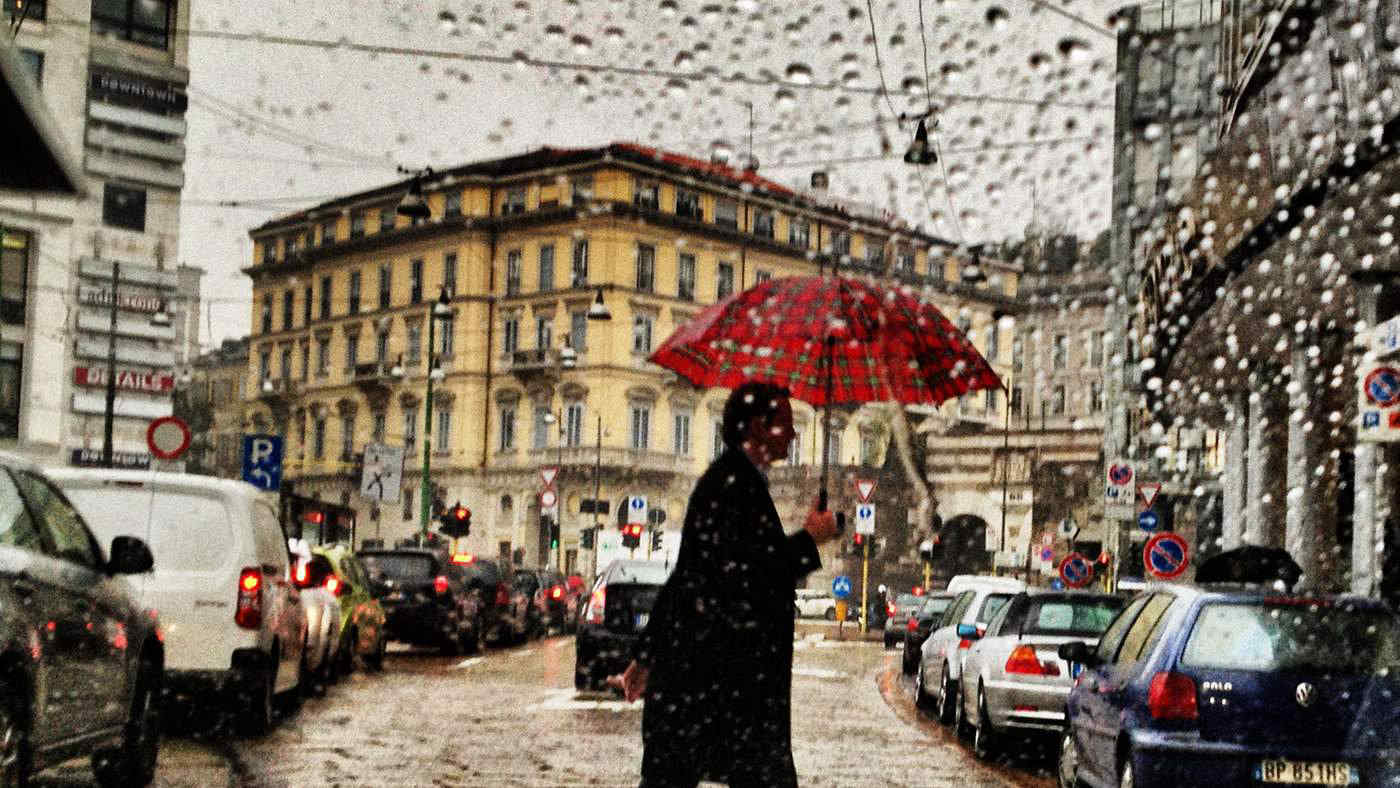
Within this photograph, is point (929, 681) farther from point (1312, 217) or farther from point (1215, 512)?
point (1215, 512)

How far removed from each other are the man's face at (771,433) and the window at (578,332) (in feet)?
202

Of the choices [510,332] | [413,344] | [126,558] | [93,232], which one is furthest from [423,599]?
[413,344]

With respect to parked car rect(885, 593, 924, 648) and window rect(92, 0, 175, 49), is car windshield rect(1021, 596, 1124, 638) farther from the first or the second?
window rect(92, 0, 175, 49)

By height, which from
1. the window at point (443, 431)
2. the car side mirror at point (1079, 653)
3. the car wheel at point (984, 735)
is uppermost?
the window at point (443, 431)

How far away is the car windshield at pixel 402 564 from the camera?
987 inches

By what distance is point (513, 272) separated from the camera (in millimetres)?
68312

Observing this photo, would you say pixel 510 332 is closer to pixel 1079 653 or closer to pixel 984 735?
pixel 984 735

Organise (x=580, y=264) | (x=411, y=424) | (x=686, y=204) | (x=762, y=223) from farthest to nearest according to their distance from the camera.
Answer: (x=411, y=424) → (x=580, y=264) → (x=686, y=204) → (x=762, y=223)

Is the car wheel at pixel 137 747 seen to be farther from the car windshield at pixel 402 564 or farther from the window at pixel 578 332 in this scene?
the window at pixel 578 332

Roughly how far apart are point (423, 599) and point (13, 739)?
711 inches

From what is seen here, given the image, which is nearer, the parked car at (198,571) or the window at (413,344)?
the parked car at (198,571)

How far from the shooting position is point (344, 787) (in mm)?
9695

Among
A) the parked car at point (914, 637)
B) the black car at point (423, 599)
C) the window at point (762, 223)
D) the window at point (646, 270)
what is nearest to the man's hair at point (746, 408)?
the parked car at point (914, 637)

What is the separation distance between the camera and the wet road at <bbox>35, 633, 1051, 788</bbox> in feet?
33.9
